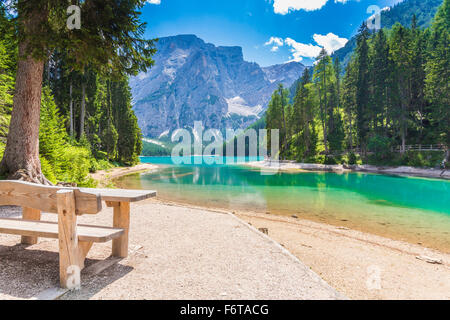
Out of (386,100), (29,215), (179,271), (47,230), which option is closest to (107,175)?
(29,215)

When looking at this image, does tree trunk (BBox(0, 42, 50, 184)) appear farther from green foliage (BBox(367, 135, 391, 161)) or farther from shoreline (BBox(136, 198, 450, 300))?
green foliage (BBox(367, 135, 391, 161))

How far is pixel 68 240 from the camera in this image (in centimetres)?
275

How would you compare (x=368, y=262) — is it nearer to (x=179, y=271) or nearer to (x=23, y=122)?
(x=179, y=271)

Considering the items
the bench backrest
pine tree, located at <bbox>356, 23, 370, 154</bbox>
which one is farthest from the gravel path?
pine tree, located at <bbox>356, 23, 370, 154</bbox>

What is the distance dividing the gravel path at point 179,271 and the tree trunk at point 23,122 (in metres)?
3.14

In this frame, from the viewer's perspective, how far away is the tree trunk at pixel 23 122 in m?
6.78

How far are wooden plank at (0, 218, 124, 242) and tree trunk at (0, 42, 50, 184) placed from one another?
15.1 ft

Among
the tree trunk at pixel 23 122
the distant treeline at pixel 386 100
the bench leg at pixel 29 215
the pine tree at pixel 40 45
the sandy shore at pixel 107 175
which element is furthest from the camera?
the distant treeline at pixel 386 100

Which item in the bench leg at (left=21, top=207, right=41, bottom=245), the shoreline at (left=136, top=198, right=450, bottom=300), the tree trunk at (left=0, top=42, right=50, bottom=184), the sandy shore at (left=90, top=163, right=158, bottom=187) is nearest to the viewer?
the bench leg at (left=21, top=207, right=41, bottom=245)

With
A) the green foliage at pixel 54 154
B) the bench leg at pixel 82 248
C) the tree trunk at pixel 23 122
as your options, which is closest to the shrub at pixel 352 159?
the green foliage at pixel 54 154

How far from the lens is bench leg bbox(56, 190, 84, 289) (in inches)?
104

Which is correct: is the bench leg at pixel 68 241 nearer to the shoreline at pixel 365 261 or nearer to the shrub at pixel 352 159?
the shoreline at pixel 365 261
